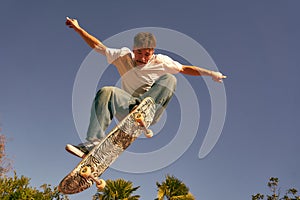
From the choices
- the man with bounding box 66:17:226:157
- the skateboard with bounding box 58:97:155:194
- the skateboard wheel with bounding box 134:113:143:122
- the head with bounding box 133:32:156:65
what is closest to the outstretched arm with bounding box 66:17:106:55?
the man with bounding box 66:17:226:157

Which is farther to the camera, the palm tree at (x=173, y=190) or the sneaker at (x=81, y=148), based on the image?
the palm tree at (x=173, y=190)

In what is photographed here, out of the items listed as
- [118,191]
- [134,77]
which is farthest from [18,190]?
[134,77]

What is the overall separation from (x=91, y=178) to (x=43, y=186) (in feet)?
70.3

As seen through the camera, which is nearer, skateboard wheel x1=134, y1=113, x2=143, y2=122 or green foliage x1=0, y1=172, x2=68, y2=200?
skateboard wheel x1=134, y1=113, x2=143, y2=122

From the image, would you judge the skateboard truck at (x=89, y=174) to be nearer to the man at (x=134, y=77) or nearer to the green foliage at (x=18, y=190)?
the man at (x=134, y=77)

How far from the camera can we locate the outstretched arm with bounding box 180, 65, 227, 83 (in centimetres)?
532

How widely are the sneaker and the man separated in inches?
12.1

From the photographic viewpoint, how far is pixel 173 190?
2084 centimetres

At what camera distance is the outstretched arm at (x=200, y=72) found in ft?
17.4

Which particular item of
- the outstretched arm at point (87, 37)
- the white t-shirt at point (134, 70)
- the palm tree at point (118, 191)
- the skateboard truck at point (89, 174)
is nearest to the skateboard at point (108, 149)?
the skateboard truck at point (89, 174)

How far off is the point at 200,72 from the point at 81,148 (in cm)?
241

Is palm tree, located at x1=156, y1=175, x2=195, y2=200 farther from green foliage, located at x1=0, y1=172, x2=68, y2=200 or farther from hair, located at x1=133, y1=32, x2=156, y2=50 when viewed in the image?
hair, located at x1=133, y1=32, x2=156, y2=50

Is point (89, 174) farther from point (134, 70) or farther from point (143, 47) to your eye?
point (143, 47)

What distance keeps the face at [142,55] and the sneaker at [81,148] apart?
57.5 inches
